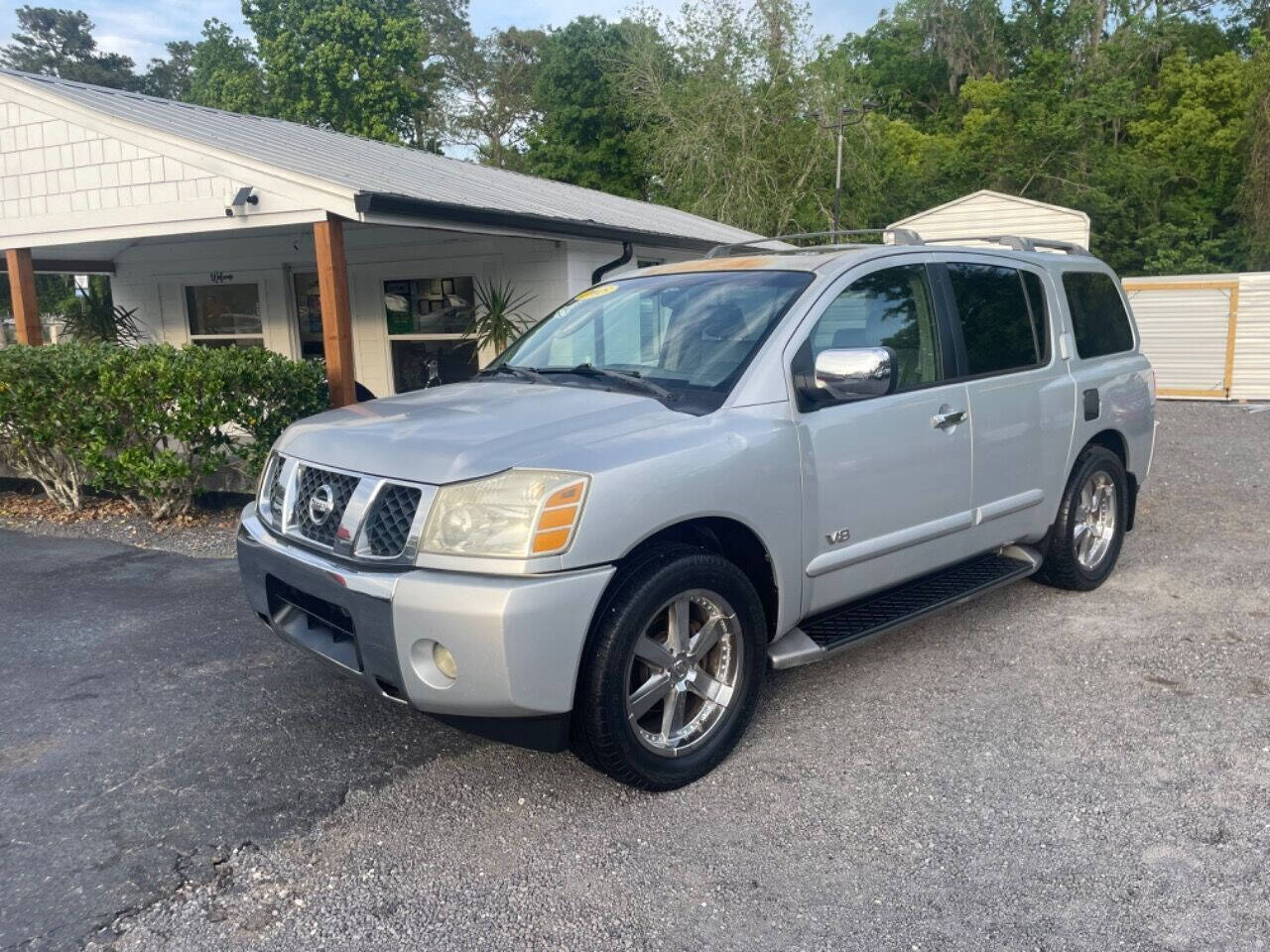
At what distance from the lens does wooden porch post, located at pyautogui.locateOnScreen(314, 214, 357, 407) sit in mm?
8203

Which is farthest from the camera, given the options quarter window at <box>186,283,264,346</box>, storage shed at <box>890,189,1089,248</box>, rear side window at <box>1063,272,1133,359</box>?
storage shed at <box>890,189,1089,248</box>

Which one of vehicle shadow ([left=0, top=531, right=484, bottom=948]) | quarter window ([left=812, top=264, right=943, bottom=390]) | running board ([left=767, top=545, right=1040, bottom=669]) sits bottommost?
vehicle shadow ([left=0, top=531, right=484, bottom=948])

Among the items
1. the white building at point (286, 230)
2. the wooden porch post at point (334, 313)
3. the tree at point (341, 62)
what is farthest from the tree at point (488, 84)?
the wooden porch post at point (334, 313)

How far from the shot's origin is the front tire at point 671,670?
3162 millimetres

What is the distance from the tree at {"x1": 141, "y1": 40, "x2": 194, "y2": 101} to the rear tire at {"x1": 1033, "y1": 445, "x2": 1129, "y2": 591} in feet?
219

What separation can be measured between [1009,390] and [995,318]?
371 mm

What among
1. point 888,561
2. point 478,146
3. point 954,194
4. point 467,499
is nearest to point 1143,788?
point 888,561

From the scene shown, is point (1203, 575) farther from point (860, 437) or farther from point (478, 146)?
point (478, 146)

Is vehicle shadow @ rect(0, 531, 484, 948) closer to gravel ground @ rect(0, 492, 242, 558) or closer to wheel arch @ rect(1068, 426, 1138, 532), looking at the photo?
gravel ground @ rect(0, 492, 242, 558)

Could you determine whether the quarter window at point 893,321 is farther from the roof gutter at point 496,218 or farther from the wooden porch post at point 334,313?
the wooden porch post at point 334,313

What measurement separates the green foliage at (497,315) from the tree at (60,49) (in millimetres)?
57401

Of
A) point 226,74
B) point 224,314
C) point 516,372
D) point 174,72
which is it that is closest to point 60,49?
point 174,72

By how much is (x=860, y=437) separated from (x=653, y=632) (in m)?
1.17

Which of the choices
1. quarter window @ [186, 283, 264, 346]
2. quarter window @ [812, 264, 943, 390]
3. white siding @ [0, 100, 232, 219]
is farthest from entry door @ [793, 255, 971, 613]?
quarter window @ [186, 283, 264, 346]
